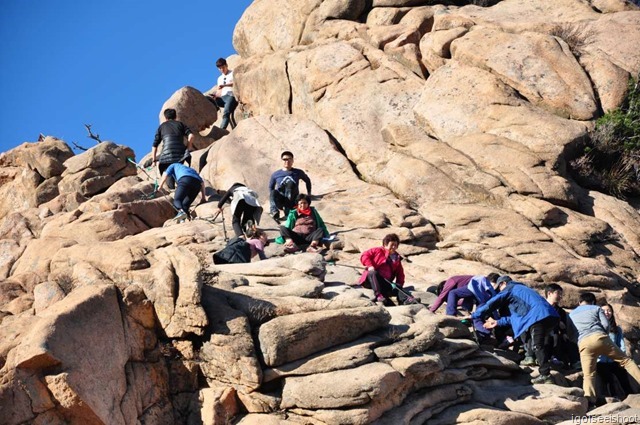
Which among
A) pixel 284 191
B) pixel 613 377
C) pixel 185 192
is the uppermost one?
pixel 185 192

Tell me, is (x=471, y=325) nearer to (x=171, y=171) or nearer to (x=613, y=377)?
(x=613, y=377)

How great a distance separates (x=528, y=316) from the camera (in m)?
12.6

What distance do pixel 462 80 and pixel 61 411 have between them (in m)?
13.7

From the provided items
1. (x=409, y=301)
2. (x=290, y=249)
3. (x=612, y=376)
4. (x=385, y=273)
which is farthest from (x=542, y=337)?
(x=290, y=249)

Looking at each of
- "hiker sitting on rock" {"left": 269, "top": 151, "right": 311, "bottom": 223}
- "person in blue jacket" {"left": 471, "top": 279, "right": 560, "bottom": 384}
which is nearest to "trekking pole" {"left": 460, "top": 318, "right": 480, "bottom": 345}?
"person in blue jacket" {"left": 471, "top": 279, "right": 560, "bottom": 384}

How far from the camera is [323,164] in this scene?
2102cm

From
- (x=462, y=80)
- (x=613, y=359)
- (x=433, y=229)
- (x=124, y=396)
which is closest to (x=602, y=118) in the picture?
(x=462, y=80)

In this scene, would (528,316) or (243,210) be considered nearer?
(528,316)

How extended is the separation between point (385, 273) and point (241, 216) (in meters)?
3.83

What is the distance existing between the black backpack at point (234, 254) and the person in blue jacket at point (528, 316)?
3815mm

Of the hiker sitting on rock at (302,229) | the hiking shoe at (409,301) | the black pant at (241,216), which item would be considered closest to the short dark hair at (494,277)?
the hiking shoe at (409,301)

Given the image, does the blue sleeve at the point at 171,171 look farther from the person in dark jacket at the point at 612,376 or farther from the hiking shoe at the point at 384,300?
the person in dark jacket at the point at 612,376

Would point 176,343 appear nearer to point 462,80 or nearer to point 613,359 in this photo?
point 613,359

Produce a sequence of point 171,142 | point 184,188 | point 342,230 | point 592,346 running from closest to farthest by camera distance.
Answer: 1. point 592,346
2. point 342,230
3. point 184,188
4. point 171,142
